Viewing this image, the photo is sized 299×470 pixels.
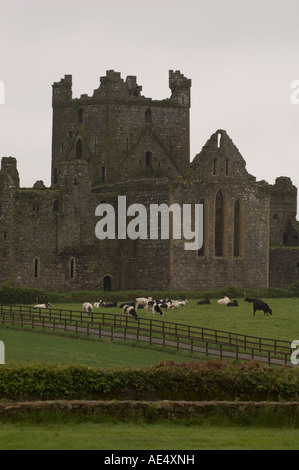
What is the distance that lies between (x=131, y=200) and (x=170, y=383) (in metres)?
46.6

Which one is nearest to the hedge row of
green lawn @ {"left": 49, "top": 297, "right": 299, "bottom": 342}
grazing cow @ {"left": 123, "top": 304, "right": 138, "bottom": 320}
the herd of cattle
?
green lawn @ {"left": 49, "top": 297, "right": 299, "bottom": 342}

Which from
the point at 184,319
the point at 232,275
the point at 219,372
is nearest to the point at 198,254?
the point at 232,275

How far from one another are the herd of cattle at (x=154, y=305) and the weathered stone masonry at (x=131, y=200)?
605 centimetres

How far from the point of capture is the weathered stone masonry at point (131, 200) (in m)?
76.6

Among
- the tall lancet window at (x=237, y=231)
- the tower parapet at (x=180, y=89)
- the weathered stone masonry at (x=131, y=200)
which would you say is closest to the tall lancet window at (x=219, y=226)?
the weathered stone masonry at (x=131, y=200)

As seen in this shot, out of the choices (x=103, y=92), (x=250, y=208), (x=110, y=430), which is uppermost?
(x=103, y=92)

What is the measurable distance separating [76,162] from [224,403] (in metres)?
49.4

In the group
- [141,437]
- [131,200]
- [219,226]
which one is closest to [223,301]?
[219,226]

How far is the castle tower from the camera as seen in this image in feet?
283

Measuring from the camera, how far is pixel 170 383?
32719 millimetres

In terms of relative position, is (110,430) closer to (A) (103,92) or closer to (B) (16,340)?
(B) (16,340)

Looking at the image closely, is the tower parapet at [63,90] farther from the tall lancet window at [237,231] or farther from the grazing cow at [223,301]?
the grazing cow at [223,301]

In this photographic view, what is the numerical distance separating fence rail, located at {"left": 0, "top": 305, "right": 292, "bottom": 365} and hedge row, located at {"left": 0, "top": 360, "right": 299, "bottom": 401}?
418 inches

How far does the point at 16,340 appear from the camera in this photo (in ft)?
172
